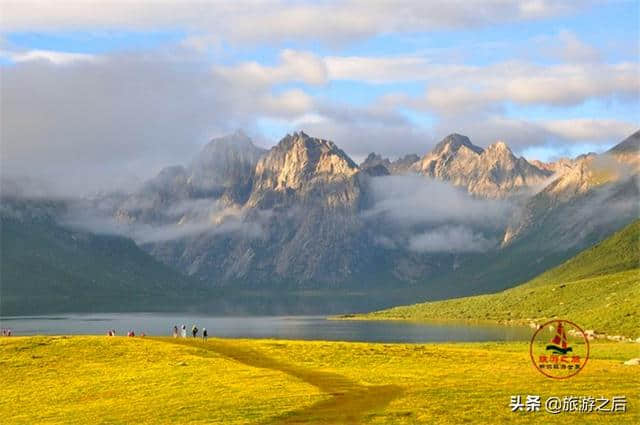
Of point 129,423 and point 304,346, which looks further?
point 304,346

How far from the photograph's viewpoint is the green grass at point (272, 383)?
6794 centimetres

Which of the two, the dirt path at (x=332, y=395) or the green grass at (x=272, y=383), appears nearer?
the dirt path at (x=332, y=395)

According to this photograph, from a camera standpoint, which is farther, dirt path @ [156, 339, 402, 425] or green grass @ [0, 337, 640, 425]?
green grass @ [0, 337, 640, 425]

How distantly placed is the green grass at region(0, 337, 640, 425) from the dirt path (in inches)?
4.1

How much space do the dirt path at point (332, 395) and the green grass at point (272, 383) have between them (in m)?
0.10

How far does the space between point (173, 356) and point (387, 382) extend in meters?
33.0

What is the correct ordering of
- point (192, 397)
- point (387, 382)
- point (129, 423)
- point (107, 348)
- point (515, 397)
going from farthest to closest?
point (107, 348)
point (387, 382)
point (192, 397)
point (515, 397)
point (129, 423)

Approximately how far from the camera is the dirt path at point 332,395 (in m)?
65.9

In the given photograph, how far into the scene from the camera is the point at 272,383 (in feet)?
277

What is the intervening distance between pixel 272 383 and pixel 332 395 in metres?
9.64

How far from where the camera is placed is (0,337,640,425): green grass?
223ft

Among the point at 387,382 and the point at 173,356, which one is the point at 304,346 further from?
the point at 387,382

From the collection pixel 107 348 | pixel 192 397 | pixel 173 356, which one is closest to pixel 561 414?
pixel 192 397

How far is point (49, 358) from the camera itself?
356ft
